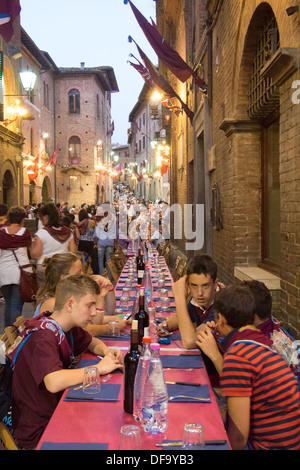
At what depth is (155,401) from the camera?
2068 millimetres

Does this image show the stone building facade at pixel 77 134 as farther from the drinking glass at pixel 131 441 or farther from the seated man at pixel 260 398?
the drinking glass at pixel 131 441

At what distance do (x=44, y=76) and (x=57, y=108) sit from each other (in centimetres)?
426

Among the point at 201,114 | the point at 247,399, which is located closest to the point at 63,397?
the point at 247,399

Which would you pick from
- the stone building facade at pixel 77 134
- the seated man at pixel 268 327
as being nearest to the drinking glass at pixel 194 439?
the seated man at pixel 268 327

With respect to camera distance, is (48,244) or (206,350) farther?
(48,244)

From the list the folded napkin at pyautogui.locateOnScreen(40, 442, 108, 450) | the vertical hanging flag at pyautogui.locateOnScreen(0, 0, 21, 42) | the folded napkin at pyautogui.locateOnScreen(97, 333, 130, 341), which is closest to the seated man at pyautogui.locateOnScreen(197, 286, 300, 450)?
the folded napkin at pyautogui.locateOnScreen(40, 442, 108, 450)

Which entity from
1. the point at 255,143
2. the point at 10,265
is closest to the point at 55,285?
the point at 10,265

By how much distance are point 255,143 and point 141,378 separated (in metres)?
4.41

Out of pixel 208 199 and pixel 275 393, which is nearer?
pixel 275 393

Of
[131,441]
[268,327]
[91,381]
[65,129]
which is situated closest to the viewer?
[131,441]

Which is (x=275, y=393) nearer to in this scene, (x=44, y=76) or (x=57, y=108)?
(x=44, y=76)

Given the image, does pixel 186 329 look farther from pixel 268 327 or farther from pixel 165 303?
pixel 165 303
